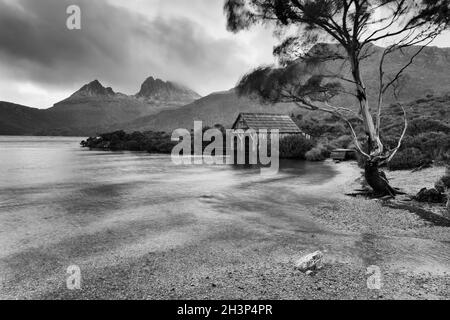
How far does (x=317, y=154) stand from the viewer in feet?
107

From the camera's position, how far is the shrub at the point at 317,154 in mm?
32594

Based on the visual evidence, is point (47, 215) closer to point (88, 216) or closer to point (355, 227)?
point (88, 216)

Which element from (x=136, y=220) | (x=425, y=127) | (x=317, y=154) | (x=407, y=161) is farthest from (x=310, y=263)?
(x=425, y=127)

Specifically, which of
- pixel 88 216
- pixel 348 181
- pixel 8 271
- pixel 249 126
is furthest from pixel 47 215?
pixel 249 126

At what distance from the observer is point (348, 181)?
703 inches

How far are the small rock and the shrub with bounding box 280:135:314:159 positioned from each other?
2927cm

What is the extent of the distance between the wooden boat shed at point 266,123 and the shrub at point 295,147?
12.6 feet

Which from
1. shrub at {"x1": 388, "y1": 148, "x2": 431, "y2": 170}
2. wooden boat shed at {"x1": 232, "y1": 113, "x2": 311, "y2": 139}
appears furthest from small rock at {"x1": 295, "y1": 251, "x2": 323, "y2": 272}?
wooden boat shed at {"x1": 232, "y1": 113, "x2": 311, "y2": 139}

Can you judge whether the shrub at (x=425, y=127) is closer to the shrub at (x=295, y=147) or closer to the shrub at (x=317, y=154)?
the shrub at (x=317, y=154)

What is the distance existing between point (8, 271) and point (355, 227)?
8.21 metres

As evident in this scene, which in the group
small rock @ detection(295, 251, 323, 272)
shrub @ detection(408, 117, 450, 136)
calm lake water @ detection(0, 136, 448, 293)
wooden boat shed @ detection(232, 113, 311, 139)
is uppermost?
wooden boat shed @ detection(232, 113, 311, 139)

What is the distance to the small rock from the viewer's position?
18.8ft

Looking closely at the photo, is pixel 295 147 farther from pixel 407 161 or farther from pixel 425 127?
pixel 407 161

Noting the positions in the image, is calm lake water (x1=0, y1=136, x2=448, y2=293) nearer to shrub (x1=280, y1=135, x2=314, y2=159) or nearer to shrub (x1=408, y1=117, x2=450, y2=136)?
shrub (x1=280, y1=135, x2=314, y2=159)
